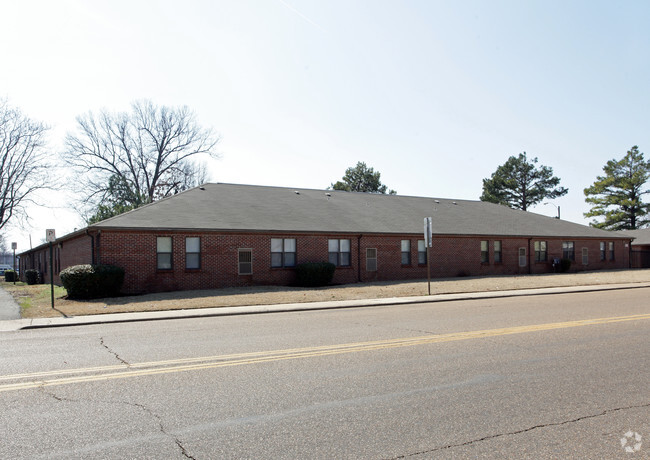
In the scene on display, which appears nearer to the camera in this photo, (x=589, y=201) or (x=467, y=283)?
(x=467, y=283)

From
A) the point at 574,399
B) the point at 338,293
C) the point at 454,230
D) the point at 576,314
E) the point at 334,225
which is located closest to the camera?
the point at 574,399

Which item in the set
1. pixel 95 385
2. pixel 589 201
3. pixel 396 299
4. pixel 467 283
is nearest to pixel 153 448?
pixel 95 385

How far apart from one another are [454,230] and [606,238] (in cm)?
1592

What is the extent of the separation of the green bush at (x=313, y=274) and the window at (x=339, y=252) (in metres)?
1.56

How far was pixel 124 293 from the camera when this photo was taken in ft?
67.2

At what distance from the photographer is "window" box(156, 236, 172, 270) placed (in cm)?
2145

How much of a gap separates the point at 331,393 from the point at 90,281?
1582 cm

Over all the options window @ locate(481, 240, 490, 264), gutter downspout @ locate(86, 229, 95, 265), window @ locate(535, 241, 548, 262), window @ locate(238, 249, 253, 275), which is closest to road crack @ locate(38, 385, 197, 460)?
gutter downspout @ locate(86, 229, 95, 265)

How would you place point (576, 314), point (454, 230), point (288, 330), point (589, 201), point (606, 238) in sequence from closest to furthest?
point (288, 330) → point (576, 314) → point (454, 230) → point (606, 238) → point (589, 201)

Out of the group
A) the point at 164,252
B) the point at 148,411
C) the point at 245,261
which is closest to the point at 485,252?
the point at 245,261

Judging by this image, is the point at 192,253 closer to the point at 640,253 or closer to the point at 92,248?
the point at 92,248

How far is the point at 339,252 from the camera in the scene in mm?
26219

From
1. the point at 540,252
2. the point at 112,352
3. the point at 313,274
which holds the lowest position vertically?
the point at 112,352

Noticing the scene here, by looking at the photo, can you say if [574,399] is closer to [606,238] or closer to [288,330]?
[288,330]
